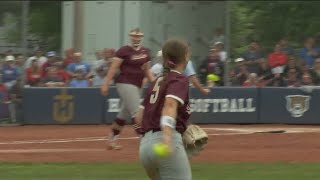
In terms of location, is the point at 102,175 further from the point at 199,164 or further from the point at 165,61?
the point at 165,61

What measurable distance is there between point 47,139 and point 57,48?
798cm

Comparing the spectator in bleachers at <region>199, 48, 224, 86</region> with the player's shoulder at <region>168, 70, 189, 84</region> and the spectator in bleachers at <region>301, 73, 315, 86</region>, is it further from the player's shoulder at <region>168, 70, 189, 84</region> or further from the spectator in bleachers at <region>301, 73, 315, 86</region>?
the player's shoulder at <region>168, 70, 189, 84</region>

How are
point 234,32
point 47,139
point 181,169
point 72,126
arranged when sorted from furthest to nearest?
point 234,32
point 72,126
point 47,139
point 181,169

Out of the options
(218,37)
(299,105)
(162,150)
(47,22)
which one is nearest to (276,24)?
(218,37)

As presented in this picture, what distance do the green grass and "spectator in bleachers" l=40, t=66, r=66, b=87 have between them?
23.0 feet

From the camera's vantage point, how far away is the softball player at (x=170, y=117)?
5977mm

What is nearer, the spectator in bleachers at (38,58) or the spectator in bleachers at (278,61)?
the spectator in bleachers at (278,61)

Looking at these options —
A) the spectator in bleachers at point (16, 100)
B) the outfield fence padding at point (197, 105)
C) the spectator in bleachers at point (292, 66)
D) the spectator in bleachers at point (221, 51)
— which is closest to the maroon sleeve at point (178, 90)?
the outfield fence padding at point (197, 105)

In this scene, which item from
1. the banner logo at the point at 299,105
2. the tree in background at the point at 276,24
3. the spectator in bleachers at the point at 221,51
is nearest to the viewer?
the banner logo at the point at 299,105

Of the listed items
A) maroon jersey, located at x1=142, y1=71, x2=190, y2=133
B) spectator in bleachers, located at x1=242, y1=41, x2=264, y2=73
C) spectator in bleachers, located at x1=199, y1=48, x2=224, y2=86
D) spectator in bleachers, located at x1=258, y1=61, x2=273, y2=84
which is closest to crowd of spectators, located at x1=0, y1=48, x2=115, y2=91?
spectator in bleachers, located at x1=199, y1=48, x2=224, y2=86

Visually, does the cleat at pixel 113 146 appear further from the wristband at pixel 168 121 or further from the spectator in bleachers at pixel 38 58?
the wristband at pixel 168 121

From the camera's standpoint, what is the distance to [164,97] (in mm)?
6121

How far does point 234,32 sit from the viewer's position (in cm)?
2434

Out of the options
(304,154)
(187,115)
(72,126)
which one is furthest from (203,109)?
(187,115)
